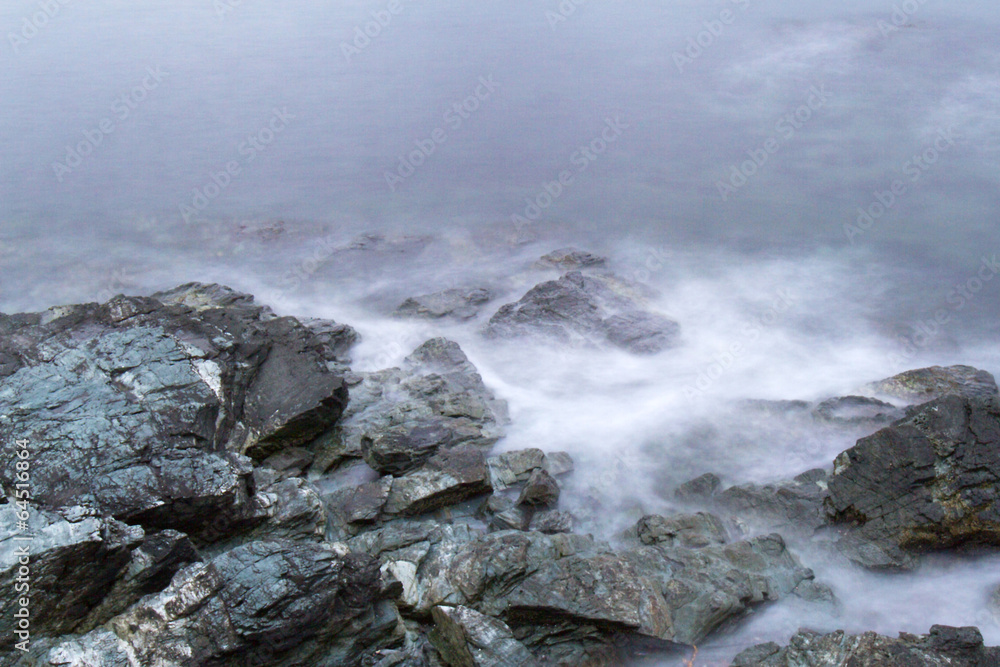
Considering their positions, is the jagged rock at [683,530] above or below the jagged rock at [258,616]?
below

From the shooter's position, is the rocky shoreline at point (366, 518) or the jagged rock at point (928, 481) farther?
the jagged rock at point (928, 481)

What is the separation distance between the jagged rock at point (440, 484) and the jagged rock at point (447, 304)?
16.4ft

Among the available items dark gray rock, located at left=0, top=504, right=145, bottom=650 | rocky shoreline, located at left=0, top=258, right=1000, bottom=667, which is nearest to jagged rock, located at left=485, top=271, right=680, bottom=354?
rocky shoreline, located at left=0, top=258, right=1000, bottom=667

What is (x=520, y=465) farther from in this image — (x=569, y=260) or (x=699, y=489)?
(x=569, y=260)

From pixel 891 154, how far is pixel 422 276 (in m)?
12.7

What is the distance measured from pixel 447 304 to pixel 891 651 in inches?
380

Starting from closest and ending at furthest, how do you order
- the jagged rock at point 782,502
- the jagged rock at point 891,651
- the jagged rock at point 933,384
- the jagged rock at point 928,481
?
the jagged rock at point 891,651 < the jagged rock at point 928,481 < the jagged rock at point 782,502 < the jagged rock at point 933,384

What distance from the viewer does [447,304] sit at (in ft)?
48.0

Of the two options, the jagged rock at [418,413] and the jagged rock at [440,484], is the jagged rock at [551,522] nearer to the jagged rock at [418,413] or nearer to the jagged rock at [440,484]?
the jagged rock at [440,484]

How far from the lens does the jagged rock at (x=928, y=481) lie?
28.0 feet

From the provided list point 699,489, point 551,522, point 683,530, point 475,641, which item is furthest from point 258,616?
point 699,489

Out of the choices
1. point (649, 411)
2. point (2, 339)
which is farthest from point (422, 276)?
point (2, 339)

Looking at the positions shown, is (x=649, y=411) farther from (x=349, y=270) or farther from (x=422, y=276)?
(x=349, y=270)

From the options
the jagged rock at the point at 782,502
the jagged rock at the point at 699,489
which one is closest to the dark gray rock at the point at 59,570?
the jagged rock at the point at 699,489
